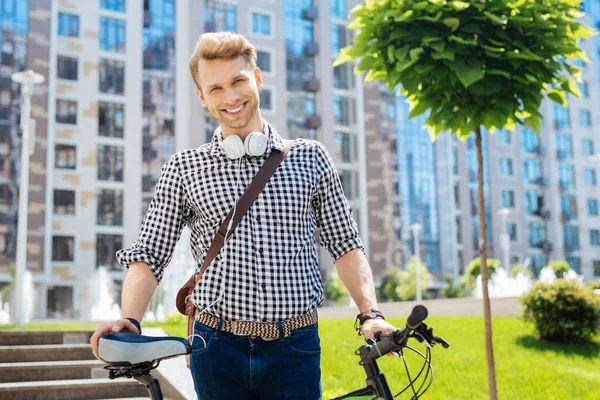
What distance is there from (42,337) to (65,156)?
2831cm

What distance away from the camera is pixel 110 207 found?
35.9 metres

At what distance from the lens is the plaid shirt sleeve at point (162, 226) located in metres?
2.39

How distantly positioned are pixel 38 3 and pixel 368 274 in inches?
1457

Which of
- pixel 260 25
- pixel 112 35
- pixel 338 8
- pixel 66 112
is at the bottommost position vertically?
pixel 66 112

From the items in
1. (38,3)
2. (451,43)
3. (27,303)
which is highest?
(38,3)

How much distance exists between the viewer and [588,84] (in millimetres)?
55562

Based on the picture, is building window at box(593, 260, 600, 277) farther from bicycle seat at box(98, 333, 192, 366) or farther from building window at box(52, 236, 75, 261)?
bicycle seat at box(98, 333, 192, 366)

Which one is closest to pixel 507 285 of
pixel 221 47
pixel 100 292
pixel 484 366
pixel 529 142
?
pixel 100 292

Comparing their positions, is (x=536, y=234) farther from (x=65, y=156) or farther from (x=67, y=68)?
(x=67, y=68)

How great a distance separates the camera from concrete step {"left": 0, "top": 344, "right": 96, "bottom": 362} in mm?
7863

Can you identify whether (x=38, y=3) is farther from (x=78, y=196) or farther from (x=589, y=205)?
(x=589, y=205)

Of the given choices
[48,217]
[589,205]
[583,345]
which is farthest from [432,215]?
[583,345]

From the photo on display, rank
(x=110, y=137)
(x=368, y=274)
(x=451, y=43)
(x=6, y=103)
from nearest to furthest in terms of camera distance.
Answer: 1. (x=368, y=274)
2. (x=451, y=43)
3. (x=6, y=103)
4. (x=110, y=137)

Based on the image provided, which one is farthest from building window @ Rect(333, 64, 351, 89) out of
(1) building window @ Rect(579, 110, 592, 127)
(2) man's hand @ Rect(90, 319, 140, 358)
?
(2) man's hand @ Rect(90, 319, 140, 358)
